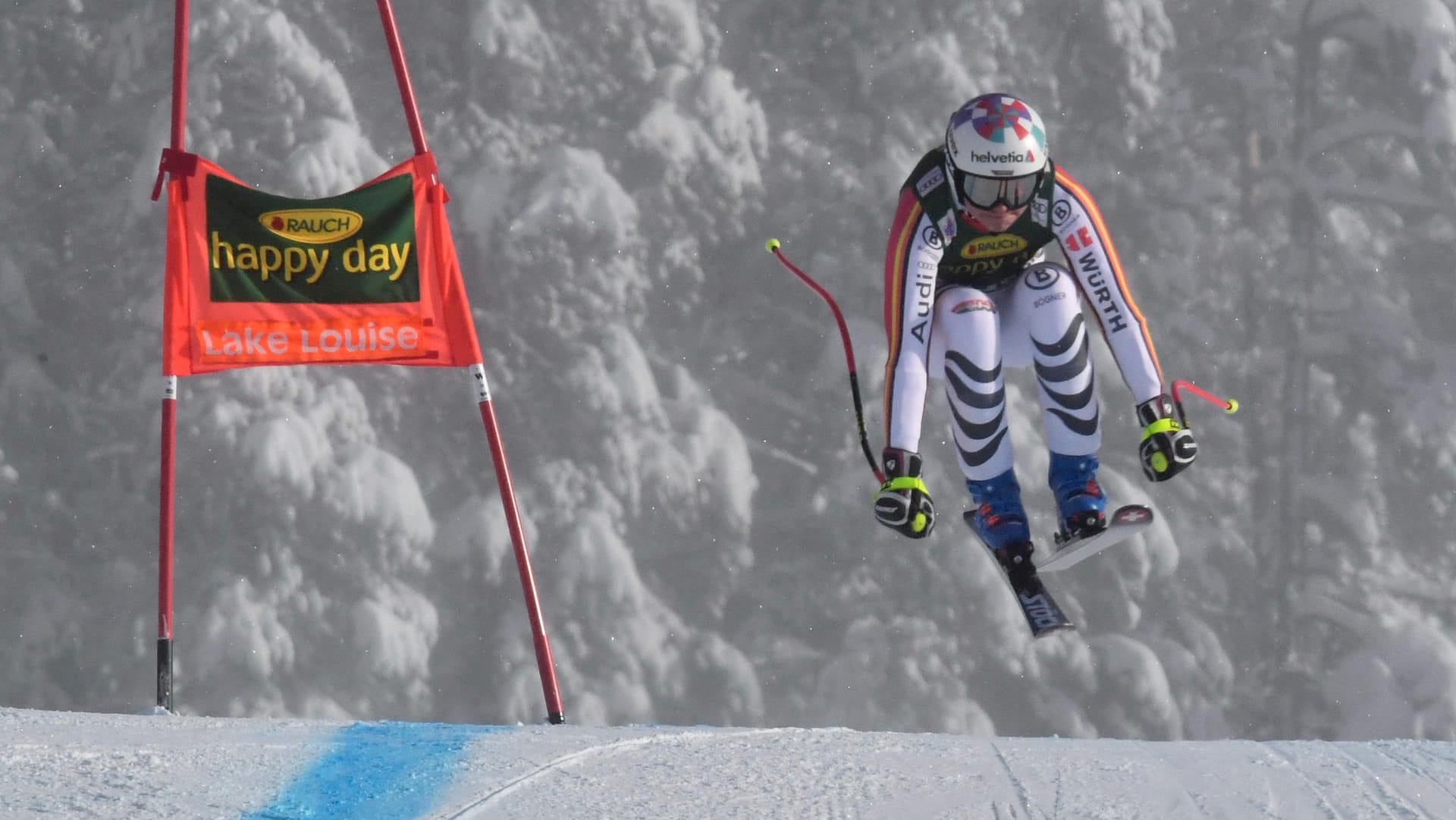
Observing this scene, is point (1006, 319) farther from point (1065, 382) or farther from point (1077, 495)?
point (1077, 495)

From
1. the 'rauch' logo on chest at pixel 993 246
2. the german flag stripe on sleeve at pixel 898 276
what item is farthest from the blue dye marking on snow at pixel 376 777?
the 'rauch' logo on chest at pixel 993 246

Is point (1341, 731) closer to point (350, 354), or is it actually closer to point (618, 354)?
point (618, 354)

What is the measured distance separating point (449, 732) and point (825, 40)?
4281 mm

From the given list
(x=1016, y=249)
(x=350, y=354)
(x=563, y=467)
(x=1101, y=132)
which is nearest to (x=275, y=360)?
(x=350, y=354)

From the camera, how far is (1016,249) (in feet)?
14.7

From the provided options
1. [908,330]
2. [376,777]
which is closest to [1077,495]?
[908,330]

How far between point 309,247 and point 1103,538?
3.23 m

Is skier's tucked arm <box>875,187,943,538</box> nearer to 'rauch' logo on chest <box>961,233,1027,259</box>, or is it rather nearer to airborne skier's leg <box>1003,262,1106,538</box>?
'rauch' logo on chest <box>961,233,1027,259</box>

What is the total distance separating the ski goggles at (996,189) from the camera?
4.24 meters

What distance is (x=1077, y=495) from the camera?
446 centimetres

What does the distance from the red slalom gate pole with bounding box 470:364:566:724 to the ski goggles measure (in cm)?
246

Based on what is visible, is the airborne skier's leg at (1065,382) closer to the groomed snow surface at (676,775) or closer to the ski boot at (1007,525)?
the ski boot at (1007,525)

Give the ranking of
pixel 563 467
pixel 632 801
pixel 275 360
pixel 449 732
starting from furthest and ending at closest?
1. pixel 563 467
2. pixel 275 360
3. pixel 449 732
4. pixel 632 801

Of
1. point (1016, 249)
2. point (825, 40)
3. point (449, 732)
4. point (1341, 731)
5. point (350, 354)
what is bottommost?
point (1341, 731)
